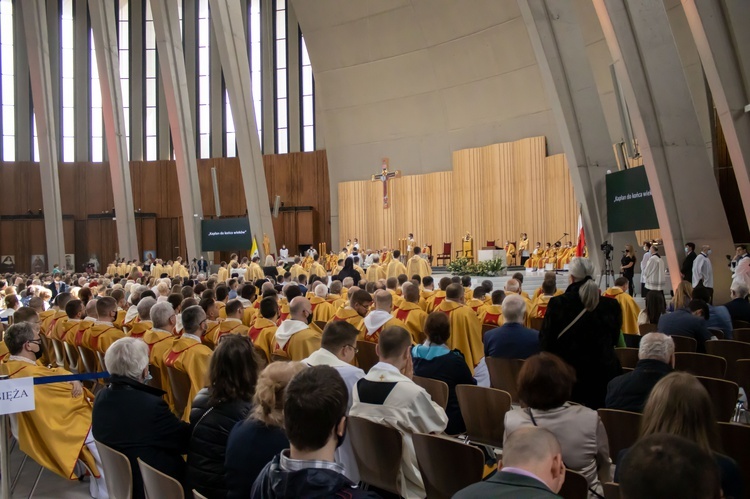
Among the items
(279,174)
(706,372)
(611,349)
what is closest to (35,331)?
(611,349)

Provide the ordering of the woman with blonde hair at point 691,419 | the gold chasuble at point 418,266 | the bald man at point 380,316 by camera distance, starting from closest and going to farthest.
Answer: the woman with blonde hair at point 691,419, the bald man at point 380,316, the gold chasuble at point 418,266

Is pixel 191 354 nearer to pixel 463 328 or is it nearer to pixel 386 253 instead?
pixel 463 328

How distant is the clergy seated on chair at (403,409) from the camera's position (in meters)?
4.09

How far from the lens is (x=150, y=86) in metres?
39.4

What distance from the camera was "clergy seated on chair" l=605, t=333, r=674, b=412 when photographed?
422cm

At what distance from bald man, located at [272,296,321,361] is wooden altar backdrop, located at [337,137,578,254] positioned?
21.1 meters

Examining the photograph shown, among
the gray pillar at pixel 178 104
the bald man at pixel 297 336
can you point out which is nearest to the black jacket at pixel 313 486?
the bald man at pixel 297 336

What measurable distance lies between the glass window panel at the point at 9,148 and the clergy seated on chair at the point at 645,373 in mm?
40255

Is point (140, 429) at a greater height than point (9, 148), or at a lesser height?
lesser

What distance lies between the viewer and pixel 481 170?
30031 mm

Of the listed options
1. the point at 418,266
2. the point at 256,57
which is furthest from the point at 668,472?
the point at 256,57

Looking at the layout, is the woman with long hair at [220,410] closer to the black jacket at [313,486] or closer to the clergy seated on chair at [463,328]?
the black jacket at [313,486]

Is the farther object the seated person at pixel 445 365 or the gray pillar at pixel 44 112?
the gray pillar at pixel 44 112

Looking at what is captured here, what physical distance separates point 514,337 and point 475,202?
2458cm
